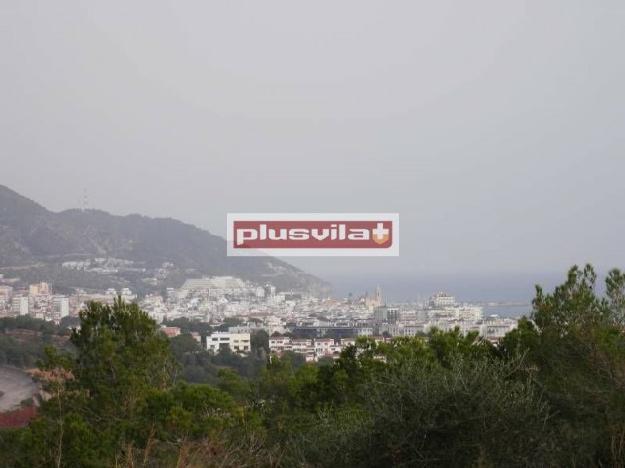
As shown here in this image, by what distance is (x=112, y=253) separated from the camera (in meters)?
24.7

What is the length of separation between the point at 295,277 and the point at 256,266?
1.90 m

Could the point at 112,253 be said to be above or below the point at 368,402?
above

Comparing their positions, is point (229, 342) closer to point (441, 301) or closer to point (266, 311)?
point (266, 311)

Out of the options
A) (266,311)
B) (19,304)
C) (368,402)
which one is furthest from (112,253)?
(368,402)

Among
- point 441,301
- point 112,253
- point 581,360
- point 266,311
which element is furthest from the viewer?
point 112,253

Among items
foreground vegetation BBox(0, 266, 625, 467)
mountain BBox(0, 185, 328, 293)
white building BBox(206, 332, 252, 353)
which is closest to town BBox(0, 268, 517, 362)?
white building BBox(206, 332, 252, 353)

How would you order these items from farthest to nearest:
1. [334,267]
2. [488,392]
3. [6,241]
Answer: [334,267] → [6,241] → [488,392]

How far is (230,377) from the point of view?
10.8m

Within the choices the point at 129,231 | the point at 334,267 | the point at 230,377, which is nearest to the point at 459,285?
the point at 334,267

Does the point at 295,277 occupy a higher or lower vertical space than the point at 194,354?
higher

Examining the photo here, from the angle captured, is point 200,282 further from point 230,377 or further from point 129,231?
point 230,377

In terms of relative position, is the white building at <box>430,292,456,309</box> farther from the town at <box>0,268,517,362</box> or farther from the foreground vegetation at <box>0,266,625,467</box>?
the foreground vegetation at <box>0,266,625,467</box>

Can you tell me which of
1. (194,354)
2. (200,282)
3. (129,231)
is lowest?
(194,354)

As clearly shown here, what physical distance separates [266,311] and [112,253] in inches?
207
